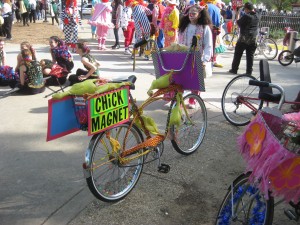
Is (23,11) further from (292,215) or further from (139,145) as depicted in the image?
(292,215)

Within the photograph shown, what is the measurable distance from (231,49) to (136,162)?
10.6m

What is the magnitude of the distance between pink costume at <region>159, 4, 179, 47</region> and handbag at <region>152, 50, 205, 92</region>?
16.1 feet

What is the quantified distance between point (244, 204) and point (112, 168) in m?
1.36

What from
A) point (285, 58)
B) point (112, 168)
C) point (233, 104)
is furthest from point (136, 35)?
point (112, 168)

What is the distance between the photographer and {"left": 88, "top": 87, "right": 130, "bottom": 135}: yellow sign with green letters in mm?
2826

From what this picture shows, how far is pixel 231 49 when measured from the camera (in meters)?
13.3

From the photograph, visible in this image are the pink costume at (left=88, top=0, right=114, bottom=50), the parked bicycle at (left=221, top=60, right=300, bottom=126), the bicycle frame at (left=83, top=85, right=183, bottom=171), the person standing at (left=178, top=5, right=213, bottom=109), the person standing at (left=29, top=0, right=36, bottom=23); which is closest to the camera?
the bicycle frame at (left=83, top=85, right=183, bottom=171)

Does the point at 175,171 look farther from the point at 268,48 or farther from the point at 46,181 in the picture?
the point at 268,48

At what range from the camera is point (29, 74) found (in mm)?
6520

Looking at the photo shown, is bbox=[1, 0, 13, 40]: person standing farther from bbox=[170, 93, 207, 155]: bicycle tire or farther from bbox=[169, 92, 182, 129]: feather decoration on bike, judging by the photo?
bbox=[169, 92, 182, 129]: feather decoration on bike

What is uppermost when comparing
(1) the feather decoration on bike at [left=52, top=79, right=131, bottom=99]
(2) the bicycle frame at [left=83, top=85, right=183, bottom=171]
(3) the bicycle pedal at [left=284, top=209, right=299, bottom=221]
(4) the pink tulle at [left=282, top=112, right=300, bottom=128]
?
(1) the feather decoration on bike at [left=52, top=79, right=131, bottom=99]

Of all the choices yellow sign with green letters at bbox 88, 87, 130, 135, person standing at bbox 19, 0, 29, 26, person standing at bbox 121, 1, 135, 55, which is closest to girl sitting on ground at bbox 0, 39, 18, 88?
yellow sign with green letters at bbox 88, 87, 130, 135

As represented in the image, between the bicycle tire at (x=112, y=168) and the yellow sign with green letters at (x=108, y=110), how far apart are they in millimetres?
120

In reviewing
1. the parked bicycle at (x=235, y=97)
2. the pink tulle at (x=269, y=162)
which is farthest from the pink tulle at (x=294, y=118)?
the parked bicycle at (x=235, y=97)
